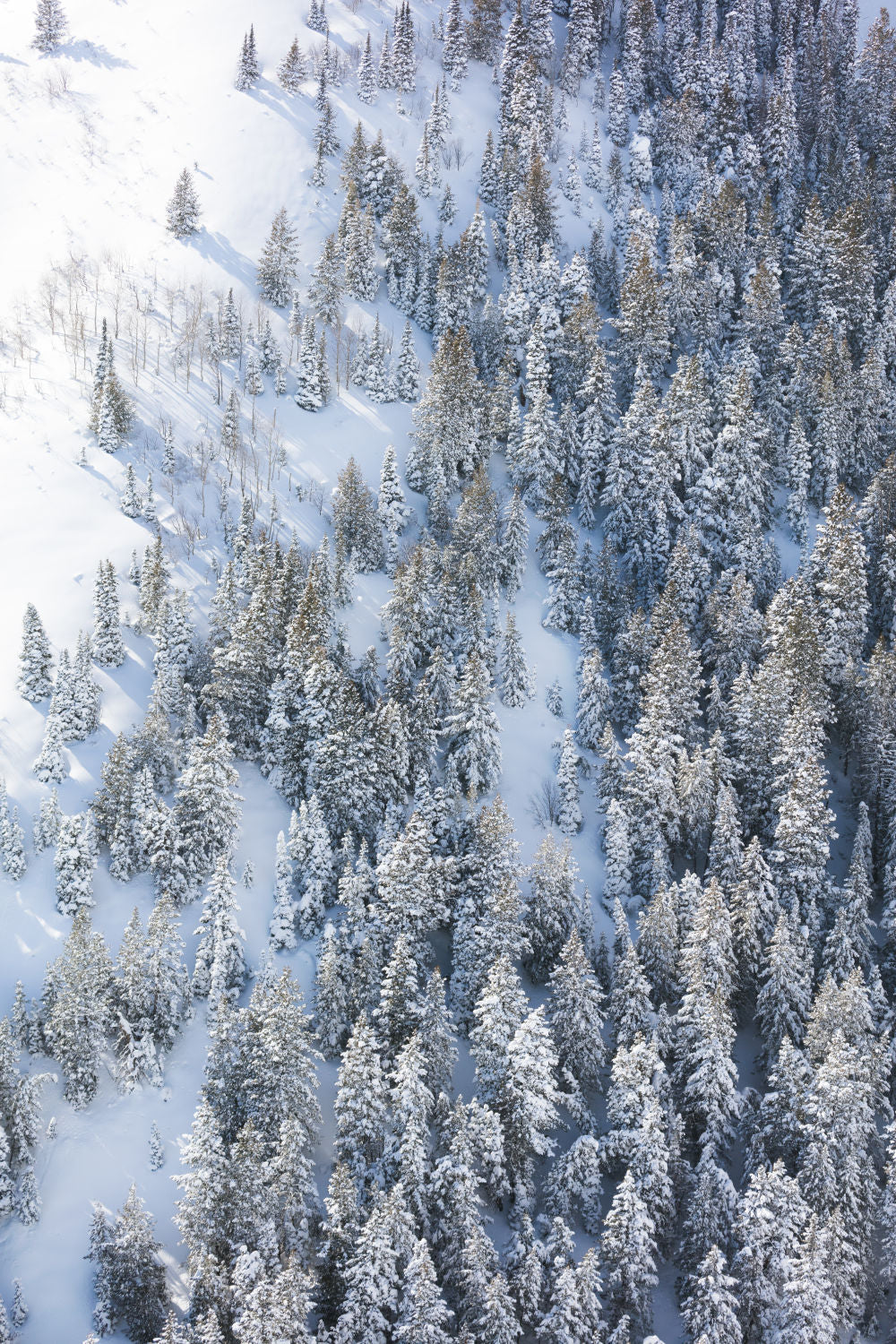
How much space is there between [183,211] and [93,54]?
30.9 meters

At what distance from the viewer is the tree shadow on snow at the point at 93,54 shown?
105 metres

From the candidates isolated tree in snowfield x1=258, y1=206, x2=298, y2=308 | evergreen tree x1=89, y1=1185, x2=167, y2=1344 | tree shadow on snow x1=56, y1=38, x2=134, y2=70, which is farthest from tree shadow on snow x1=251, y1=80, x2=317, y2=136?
evergreen tree x1=89, y1=1185, x2=167, y2=1344

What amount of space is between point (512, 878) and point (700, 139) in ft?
274

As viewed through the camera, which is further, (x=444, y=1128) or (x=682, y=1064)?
(x=682, y=1064)

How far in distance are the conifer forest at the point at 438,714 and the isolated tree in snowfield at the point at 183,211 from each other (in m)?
0.45

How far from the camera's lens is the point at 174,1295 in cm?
4169

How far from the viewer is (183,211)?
8981cm

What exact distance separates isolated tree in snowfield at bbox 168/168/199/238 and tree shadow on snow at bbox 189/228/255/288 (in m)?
0.88

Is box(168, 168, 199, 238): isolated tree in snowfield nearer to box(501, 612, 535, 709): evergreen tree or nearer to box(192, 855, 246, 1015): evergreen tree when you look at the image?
box(501, 612, 535, 709): evergreen tree

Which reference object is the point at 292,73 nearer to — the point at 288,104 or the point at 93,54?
the point at 288,104

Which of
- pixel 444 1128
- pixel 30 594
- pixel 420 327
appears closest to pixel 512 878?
pixel 444 1128

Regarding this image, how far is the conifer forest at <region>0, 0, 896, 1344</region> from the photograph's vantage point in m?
41.1

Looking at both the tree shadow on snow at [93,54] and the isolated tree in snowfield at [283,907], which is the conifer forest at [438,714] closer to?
the isolated tree in snowfield at [283,907]

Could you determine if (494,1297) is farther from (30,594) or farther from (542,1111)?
(30,594)
